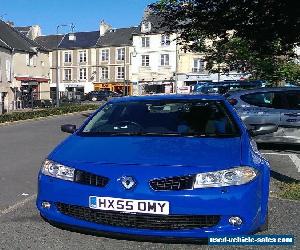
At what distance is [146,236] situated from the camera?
13.0ft

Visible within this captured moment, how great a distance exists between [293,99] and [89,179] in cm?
829

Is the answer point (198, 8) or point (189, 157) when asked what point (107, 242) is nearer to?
point (189, 157)

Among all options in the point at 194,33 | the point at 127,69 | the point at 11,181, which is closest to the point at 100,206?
the point at 11,181

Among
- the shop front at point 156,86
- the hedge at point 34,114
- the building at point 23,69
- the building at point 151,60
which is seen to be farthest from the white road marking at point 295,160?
the building at point 151,60

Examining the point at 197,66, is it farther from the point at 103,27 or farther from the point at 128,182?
the point at 128,182

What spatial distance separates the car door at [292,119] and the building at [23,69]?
107 feet

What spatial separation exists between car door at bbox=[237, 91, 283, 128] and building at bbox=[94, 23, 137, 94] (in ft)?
A: 204

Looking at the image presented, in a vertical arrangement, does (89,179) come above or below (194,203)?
above

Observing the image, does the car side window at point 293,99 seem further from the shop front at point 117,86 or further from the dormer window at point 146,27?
the dormer window at point 146,27

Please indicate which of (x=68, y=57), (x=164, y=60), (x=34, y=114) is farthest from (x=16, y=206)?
(x=68, y=57)

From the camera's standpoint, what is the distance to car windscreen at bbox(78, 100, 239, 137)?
522cm

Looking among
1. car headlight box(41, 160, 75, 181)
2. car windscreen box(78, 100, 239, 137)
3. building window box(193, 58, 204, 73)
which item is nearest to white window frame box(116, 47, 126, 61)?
building window box(193, 58, 204, 73)

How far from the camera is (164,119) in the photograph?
5508 millimetres

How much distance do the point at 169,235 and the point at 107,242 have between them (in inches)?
30.7
